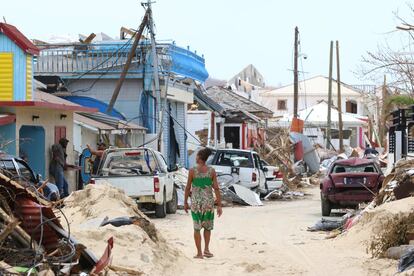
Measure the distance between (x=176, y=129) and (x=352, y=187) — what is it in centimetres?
2050

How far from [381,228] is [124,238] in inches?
193

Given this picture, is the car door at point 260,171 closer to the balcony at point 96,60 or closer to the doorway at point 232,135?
the balcony at point 96,60

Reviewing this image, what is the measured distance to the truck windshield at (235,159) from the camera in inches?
1237

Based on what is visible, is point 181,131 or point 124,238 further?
point 181,131

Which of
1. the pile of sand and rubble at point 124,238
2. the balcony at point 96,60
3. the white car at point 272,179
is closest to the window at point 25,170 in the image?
the pile of sand and rubble at point 124,238

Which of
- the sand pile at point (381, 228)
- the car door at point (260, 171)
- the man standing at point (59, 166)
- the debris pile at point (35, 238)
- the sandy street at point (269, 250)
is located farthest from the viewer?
the car door at point (260, 171)

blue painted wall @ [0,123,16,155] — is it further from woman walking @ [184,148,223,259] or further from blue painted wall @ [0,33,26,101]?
woman walking @ [184,148,223,259]

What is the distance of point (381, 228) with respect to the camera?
15969 mm

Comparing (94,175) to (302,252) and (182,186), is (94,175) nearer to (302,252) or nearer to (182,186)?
(182,186)

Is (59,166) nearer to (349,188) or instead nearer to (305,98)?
(349,188)

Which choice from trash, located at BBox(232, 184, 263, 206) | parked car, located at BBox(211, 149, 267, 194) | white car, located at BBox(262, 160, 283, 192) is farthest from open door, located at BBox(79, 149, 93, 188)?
white car, located at BBox(262, 160, 283, 192)

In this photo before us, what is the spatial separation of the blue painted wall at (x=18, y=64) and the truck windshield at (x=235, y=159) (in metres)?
7.26

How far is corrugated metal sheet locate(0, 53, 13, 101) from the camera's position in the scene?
2845 centimetres

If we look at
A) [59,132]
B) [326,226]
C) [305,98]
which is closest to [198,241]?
[326,226]
